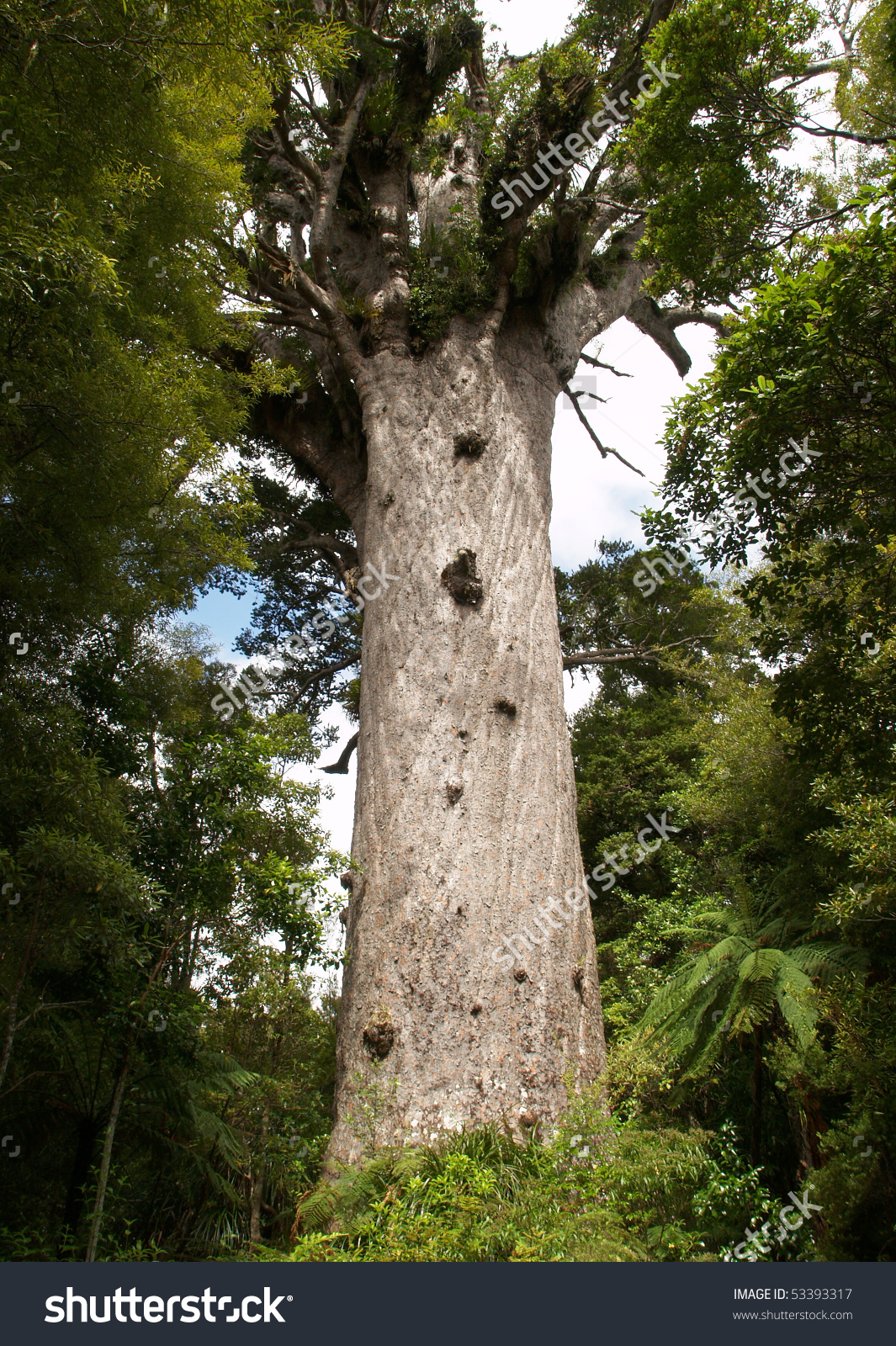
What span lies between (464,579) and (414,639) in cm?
61

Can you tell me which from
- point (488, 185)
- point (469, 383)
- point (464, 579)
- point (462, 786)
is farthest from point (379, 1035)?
point (488, 185)

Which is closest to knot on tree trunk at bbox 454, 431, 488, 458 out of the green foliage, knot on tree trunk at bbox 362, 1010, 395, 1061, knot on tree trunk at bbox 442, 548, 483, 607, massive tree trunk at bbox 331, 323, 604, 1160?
massive tree trunk at bbox 331, 323, 604, 1160

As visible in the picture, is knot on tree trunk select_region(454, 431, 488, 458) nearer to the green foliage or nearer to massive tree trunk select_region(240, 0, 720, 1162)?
massive tree trunk select_region(240, 0, 720, 1162)

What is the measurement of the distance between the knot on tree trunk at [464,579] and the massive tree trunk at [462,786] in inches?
0.6

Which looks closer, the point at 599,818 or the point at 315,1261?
the point at 315,1261

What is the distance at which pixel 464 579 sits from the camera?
609cm

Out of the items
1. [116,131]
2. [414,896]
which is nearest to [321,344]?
[116,131]

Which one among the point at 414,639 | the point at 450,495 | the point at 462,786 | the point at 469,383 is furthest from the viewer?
the point at 469,383

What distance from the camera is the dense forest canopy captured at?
366cm

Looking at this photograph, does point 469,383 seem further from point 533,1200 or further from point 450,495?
point 533,1200

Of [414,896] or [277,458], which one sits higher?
[277,458]

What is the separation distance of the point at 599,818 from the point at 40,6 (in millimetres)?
11232

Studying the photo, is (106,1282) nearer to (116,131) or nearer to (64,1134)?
(64,1134)

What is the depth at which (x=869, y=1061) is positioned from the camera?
347cm
